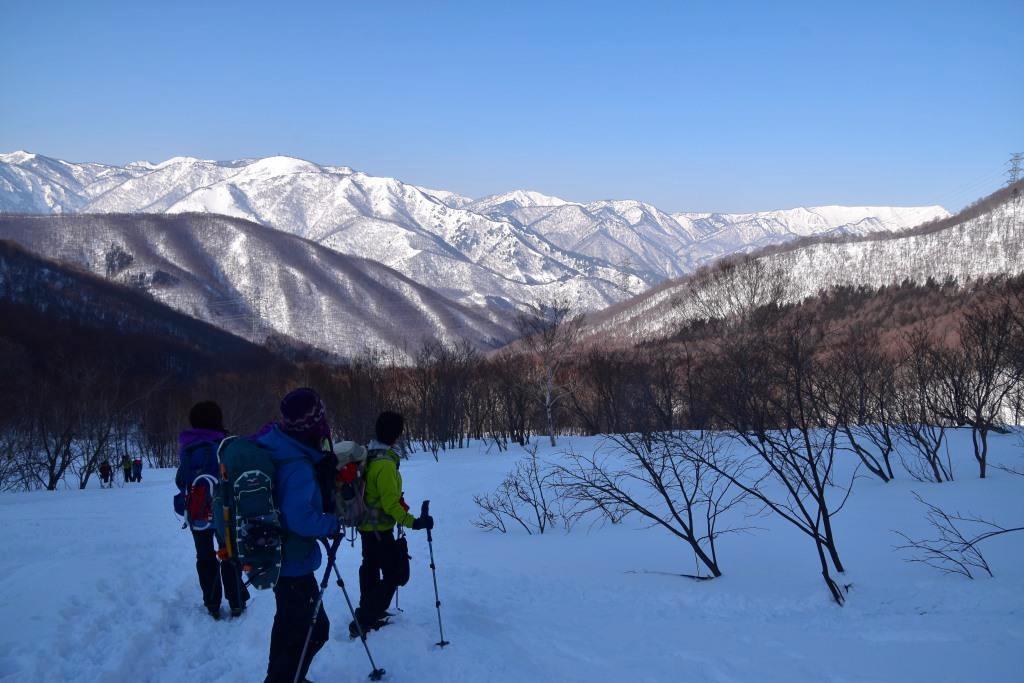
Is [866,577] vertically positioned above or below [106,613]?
below

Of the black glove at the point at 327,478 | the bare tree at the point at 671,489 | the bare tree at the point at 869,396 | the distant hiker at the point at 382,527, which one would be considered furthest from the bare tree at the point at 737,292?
the black glove at the point at 327,478

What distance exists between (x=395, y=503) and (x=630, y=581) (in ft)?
12.1

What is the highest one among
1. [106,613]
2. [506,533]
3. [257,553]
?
[257,553]

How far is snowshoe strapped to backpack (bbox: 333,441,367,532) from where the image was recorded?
513 centimetres

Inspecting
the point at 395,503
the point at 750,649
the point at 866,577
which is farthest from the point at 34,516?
the point at 866,577


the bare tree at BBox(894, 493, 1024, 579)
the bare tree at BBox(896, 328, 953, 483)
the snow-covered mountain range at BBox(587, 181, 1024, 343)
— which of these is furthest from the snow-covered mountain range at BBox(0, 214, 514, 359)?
the bare tree at BBox(894, 493, 1024, 579)

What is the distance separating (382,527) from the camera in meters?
5.89

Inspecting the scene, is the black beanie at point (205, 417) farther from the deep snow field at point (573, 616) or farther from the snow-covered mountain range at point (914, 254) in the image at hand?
the snow-covered mountain range at point (914, 254)

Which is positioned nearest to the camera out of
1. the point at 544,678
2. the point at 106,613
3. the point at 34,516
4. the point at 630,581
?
the point at 544,678

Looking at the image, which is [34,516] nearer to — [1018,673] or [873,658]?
[873,658]

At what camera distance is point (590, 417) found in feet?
153

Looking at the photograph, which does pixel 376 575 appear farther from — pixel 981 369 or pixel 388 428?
pixel 981 369

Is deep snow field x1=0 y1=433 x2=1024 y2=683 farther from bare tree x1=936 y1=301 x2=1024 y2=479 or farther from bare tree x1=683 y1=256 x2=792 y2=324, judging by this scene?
bare tree x1=683 y1=256 x2=792 y2=324

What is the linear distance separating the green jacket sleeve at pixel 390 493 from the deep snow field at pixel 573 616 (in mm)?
1016
